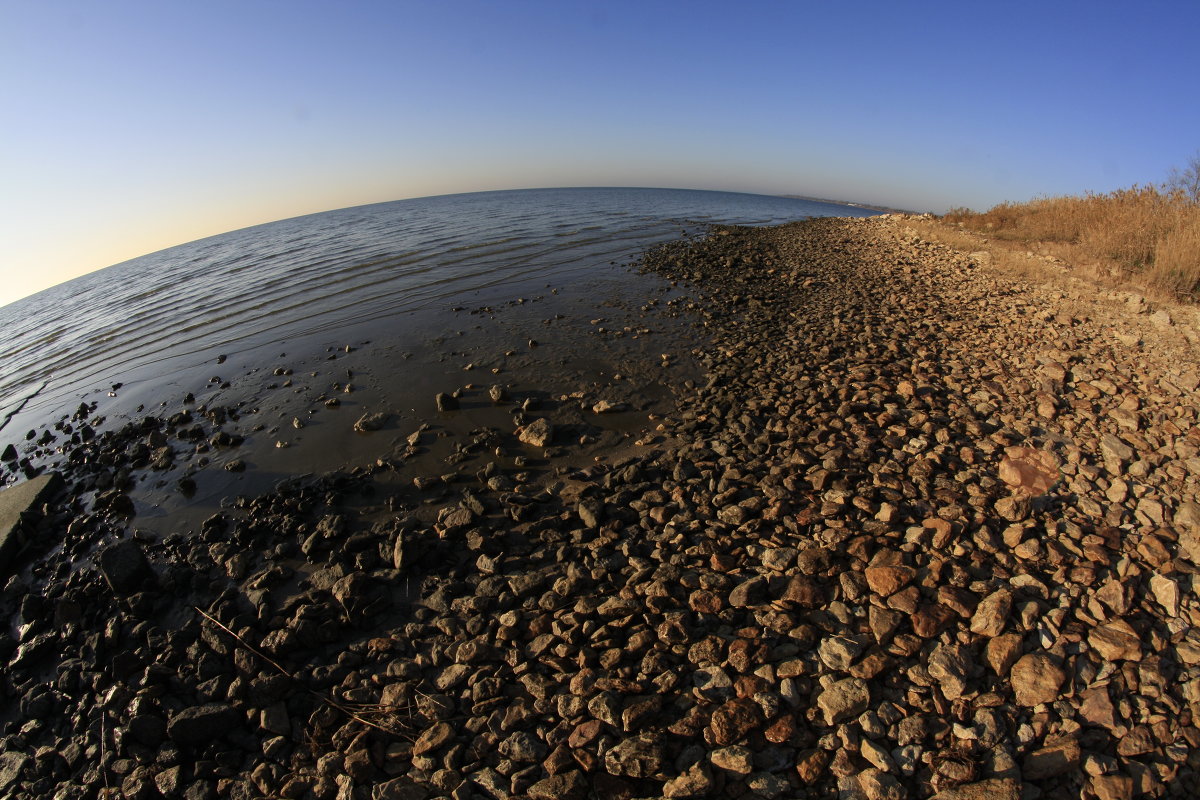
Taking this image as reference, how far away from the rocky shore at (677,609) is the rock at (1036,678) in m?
0.03

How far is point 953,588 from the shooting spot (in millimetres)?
4207

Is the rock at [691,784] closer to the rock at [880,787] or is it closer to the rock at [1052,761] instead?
the rock at [880,787]

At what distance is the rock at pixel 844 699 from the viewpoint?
3.38 metres

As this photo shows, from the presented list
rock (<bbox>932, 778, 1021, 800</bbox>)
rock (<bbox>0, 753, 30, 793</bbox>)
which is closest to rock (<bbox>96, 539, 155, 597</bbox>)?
rock (<bbox>0, 753, 30, 793</bbox>)

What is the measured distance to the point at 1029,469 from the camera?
568cm

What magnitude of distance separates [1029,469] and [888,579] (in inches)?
122

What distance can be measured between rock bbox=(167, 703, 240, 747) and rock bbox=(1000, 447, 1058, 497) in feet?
28.2

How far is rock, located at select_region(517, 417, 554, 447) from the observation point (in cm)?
768

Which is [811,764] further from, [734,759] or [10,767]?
[10,767]

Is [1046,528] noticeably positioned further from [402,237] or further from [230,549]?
[402,237]

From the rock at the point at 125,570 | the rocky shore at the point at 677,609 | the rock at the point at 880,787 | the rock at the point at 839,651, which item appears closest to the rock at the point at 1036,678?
the rocky shore at the point at 677,609

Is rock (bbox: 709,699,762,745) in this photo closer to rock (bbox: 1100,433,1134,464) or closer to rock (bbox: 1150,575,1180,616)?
rock (bbox: 1150,575,1180,616)

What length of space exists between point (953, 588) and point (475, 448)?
649 centimetres

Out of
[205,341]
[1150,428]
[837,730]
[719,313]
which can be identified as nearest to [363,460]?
[837,730]
